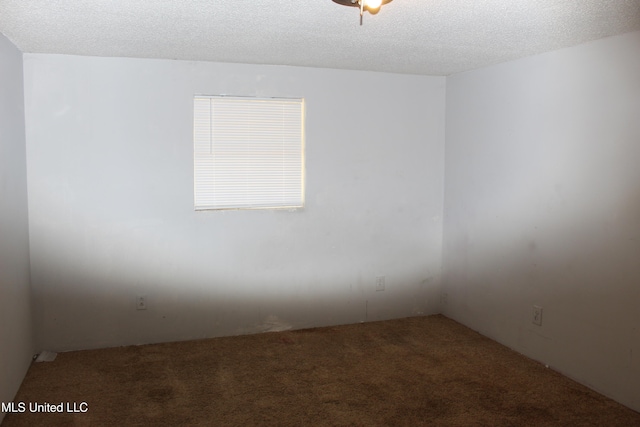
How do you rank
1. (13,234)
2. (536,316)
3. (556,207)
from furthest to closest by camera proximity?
1. (536,316)
2. (556,207)
3. (13,234)

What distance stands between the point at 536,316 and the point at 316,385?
1.61m

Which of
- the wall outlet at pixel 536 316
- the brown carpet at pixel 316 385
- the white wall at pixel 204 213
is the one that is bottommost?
the brown carpet at pixel 316 385

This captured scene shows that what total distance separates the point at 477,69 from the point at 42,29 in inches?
120

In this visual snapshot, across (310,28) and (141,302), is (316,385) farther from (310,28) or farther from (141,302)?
(310,28)

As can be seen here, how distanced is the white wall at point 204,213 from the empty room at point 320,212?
2cm

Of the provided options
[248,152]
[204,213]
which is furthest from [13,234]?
[248,152]

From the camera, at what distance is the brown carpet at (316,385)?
2986mm

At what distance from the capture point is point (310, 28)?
306cm

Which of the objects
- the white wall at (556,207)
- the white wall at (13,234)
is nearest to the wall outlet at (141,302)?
the white wall at (13,234)

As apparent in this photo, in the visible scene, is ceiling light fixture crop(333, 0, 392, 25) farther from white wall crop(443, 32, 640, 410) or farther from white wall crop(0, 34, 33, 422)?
white wall crop(0, 34, 33, 422)

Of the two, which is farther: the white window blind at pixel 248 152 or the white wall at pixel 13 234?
the white window blind at pixel 248 152

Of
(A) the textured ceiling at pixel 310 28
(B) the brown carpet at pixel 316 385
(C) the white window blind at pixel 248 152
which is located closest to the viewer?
(A) the textured ceiling at pixel 310 28

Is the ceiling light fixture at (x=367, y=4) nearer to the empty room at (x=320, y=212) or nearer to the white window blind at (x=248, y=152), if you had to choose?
the empty room at (x=320, y=212)

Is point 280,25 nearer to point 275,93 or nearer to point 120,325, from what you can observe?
point 275,93
